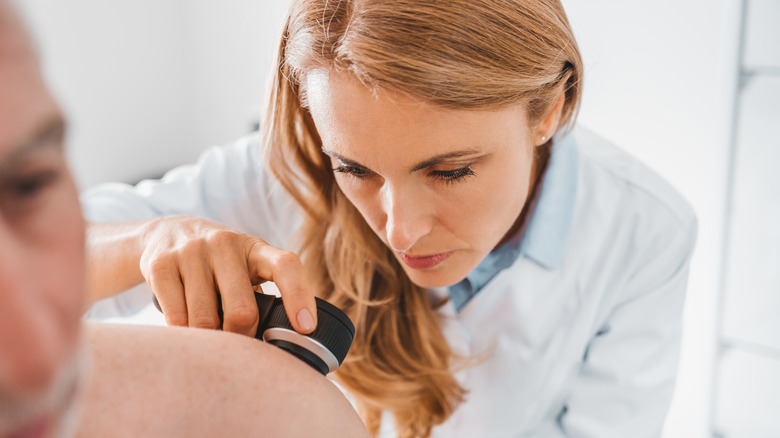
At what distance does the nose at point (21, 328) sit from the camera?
0.10m

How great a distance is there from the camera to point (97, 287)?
22.0 inches

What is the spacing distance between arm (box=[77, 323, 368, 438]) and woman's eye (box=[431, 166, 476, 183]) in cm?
26

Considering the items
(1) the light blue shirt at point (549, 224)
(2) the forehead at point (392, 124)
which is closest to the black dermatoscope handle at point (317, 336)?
(2) the forehead at point (392, 124)

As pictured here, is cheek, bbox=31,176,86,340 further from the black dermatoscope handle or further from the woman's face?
the woman's face

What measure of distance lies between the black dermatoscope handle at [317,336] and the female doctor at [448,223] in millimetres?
72

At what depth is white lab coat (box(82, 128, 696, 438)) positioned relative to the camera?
84cm

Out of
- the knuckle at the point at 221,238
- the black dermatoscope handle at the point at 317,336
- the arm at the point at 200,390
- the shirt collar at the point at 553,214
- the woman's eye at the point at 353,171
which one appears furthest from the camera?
the shirt collar at the point at 553,214

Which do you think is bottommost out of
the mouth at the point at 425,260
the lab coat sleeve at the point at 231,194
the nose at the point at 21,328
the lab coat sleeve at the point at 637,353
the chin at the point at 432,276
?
the lab coat sleeve at the point at 637,353

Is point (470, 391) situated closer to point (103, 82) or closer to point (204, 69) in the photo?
Answer: point (103, 82)

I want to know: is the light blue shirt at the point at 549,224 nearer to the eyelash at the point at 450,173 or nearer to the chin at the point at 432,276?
the chin at the point at 432,276

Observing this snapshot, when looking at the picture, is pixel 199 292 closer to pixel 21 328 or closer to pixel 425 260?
pixel 425 260

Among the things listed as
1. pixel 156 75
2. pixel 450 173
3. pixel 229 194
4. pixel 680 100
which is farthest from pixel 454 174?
pixel 156 75

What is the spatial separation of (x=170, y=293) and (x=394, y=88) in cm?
24

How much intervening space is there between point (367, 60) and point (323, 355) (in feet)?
0.87
